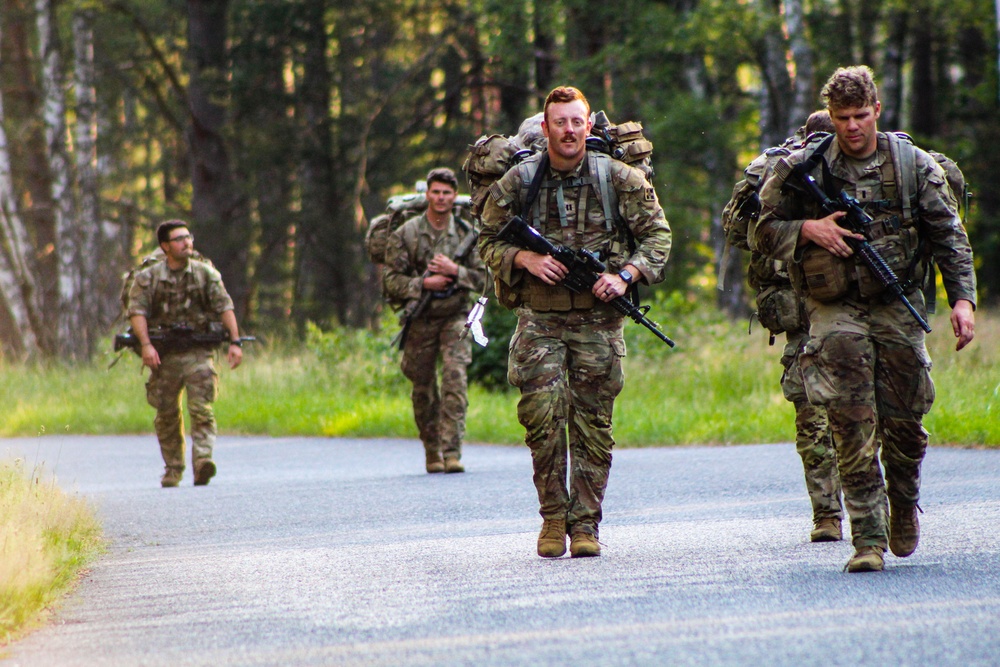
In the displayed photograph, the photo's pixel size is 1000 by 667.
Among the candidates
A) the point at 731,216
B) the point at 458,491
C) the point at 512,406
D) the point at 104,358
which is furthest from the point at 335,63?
the point at 731,216

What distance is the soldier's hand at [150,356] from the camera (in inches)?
454

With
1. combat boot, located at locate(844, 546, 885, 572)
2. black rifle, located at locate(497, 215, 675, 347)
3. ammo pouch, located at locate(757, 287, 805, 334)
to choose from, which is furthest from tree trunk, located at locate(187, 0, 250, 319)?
combat boot, located at locate(844, 546, 885, 572)

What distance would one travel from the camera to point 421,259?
11742 millimetres

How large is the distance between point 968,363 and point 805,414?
943 cm

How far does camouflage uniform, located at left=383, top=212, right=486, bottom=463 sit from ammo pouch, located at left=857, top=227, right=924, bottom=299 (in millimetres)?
5708

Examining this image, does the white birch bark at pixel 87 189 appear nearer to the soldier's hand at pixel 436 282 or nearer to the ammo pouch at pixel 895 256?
the soldier's hand at pixel 436 282

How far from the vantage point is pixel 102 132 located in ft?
117

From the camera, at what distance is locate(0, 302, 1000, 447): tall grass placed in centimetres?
1353

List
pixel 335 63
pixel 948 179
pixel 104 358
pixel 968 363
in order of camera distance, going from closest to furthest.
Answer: pixel 948 179 → pixel 968 363 → pixel 104 358 → pixel 335 63

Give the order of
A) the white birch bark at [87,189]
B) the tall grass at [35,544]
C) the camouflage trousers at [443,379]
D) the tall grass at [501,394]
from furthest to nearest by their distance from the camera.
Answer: the white birch bark at [87,189], the tall grass at [501,394], the camouflage trousers at [443,379], the tall grass at [35,544]

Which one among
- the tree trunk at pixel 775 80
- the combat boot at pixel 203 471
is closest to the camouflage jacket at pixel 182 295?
the combat boot at pixel 203 471

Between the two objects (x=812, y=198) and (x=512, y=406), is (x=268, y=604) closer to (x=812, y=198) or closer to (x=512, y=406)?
(x=812, y=198)

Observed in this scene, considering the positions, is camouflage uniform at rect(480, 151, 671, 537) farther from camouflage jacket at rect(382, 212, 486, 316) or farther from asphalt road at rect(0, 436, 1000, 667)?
camouflage jacket at rect(382, 212, 486, 316)

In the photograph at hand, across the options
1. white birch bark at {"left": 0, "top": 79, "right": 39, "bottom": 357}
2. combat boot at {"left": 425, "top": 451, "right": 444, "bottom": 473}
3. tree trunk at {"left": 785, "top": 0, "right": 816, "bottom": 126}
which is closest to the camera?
combat boot at {"left": 425, "top": 451, "right": 444, "bottom": 473}
